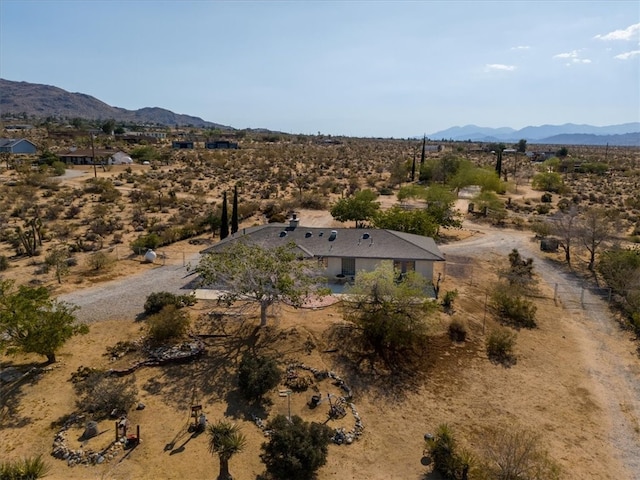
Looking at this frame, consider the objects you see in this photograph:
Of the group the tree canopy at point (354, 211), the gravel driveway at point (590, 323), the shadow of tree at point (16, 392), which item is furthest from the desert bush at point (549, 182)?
the shadow of tree at point (16, 392)

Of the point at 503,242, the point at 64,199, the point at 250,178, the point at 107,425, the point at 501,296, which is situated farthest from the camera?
the point at 250,178

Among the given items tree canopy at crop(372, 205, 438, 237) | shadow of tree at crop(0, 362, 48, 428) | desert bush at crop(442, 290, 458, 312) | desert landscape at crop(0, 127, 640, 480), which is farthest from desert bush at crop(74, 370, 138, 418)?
tree canopy at crop(372, 205, 438, 237)

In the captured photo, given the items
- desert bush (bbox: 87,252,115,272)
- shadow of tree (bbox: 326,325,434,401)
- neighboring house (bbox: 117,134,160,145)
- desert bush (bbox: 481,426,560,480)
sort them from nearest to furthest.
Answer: desert bush (bbox: 481,426,560,480) → shadow of tree (bbox: 326,325,434,401) → desert bush (bbox: 87,252,115,272) → neighboring house (bbox: 117,134,160,145)

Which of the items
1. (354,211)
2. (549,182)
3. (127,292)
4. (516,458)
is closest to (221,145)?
(549,182)

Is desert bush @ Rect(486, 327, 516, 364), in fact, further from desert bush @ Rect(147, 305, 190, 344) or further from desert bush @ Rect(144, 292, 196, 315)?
desert bush @ Rect(144, 292, 196, 315)

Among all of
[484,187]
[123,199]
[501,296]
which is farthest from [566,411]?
[123,199]

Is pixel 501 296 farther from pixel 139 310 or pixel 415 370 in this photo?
pixel 139 310
